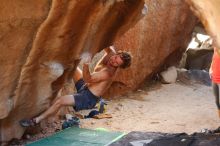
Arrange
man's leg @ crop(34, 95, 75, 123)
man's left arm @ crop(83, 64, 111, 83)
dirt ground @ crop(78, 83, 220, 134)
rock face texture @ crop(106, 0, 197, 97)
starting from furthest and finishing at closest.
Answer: rock face texture @ crop(106, 0, 197, 97)
dirt ground @ crop(78, 83, 220, 134)
man's left arm @ crop(83, 64, 111, 83)
man's leg @ crop(34, 95, 75, 123)

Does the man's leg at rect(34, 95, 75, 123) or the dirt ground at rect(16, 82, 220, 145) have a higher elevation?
the man's leg at rect(34, 95, 75, 123)

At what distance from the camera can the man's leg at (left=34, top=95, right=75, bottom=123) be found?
6.41m

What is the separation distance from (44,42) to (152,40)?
5.29 m

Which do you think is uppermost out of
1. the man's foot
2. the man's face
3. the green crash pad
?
the man's face

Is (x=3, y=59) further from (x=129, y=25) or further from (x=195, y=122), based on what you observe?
(x=195, y=122)

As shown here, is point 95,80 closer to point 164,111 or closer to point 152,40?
point 164,111

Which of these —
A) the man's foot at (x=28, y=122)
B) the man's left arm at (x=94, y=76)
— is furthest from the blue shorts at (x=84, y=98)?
the man's foot at (x=28, y=122)

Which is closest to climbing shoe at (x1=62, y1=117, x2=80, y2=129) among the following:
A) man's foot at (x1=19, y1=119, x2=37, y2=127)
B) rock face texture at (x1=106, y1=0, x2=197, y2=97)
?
man's foot at (x1=19, y1=119, x2=37, y2=127)

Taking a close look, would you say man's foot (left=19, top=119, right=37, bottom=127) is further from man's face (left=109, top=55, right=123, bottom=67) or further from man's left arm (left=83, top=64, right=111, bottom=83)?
man's face (left=109, top=55, right=123, bottom=67)

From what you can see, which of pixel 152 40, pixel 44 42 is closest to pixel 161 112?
pixel 152 40

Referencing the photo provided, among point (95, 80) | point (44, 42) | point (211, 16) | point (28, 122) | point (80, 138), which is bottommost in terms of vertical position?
point (80, 138)

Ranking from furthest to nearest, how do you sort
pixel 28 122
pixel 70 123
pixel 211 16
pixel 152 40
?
1. pixel 152 40
2. pixel 70 123
3. pixel 28 122
4. pixel 211 16

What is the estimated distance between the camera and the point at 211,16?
3076mm

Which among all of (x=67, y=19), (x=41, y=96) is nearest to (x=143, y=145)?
(x=41, y=96)
